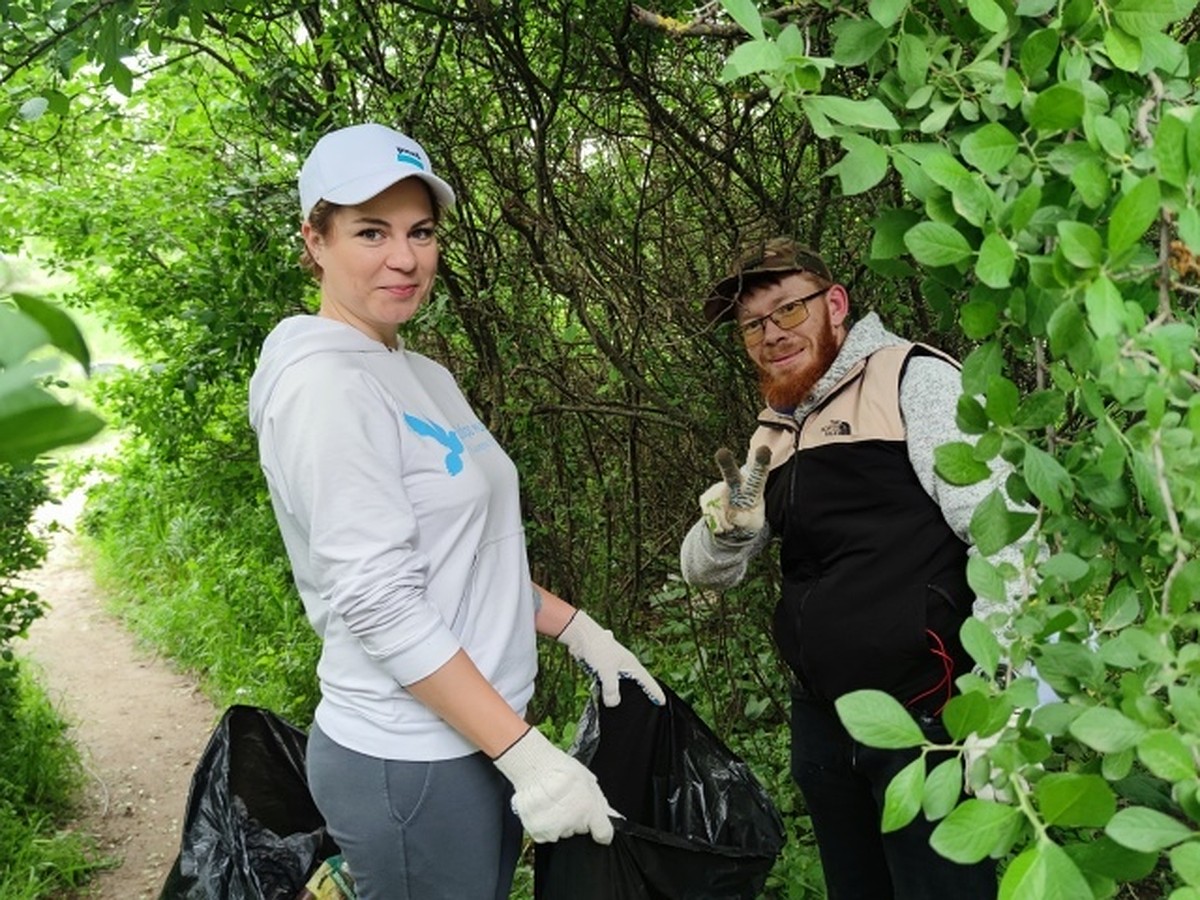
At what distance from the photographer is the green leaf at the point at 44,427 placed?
27 centimetres

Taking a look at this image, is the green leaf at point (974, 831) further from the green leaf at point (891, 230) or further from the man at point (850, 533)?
the man at point (850, 533)

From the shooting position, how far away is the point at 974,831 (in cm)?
70

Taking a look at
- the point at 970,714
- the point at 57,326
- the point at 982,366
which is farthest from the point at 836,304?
the point at 57,326

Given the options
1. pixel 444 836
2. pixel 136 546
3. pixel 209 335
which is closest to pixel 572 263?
pixel 209 335

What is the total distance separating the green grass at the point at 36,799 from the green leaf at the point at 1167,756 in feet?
12.3

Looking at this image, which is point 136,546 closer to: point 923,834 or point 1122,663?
point 923,834

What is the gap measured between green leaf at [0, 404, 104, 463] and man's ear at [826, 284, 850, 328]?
77.4 inches

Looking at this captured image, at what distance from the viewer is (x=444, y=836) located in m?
1.71

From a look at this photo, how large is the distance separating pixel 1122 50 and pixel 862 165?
0.71 feet

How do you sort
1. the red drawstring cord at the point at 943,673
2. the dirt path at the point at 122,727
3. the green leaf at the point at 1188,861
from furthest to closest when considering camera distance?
the dirt path at the point at 122,727, the red drawstring cord at the point at 943,673, the green leaf at the point at 1188,861

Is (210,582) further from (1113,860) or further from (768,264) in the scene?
(1113,860)

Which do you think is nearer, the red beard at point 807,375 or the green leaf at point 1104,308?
the green leaf at point 1104,308

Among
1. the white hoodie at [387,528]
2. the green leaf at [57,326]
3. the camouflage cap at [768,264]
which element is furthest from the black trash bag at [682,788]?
the green leaf at [57,326]

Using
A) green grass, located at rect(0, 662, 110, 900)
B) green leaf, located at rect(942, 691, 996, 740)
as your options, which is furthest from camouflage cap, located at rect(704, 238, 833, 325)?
green grass, located at rect(0, 662, 110, 900)
